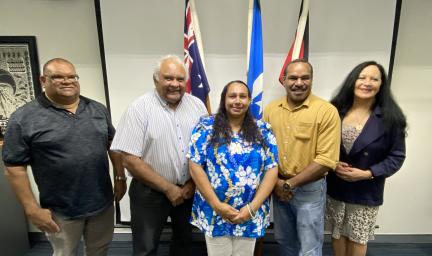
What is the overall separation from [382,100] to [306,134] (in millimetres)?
589

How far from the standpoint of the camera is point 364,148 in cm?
163

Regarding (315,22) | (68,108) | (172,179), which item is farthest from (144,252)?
(315,22)

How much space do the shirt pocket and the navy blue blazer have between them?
0.34 metres

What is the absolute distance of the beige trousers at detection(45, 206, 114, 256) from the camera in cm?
159

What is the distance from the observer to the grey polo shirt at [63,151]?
1419 millimetres

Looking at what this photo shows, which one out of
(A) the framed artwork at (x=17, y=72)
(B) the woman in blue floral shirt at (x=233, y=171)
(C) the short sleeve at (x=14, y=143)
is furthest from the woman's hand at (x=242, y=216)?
(A) the framed artwork at (x=17, y=72)

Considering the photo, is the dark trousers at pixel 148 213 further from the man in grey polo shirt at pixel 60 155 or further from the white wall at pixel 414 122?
the white wall at pixel 414 122

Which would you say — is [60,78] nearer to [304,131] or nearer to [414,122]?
[304,131]

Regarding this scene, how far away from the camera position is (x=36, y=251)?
2488 mm

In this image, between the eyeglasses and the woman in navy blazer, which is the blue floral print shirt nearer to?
the woman in navy blazer

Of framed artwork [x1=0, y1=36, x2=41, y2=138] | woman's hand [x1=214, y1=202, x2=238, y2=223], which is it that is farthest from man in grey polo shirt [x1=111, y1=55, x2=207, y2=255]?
framed artwork [x1=0, y1=36, x2=41, y2=138]

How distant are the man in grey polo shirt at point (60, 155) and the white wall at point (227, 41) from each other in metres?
0.79

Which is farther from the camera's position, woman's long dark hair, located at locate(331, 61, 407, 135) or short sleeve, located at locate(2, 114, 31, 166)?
woman's long dark hair, located at locate(331, 61, 407, 135)

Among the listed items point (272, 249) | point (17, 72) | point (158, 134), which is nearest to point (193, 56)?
point (158, 134)
